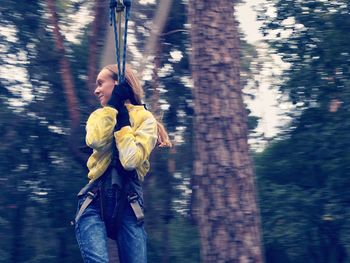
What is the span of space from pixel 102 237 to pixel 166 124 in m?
12.4

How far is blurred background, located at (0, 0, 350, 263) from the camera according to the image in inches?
587

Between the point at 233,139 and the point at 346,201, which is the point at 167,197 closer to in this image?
the point at 346,201

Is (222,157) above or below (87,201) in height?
below

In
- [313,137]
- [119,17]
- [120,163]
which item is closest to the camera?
[120,163]

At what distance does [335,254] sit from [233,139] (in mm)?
11265

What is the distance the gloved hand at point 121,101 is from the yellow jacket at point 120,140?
45 millimetres

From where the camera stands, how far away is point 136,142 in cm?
443

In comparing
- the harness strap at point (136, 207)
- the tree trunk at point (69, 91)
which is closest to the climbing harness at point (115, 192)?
the harness strap at point (136, 207)

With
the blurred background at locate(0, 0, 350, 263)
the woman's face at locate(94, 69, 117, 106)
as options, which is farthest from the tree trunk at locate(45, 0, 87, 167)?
the woman's face at locate(94, 69, 117, 106)

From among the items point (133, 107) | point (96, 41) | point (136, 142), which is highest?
point (133, 107)

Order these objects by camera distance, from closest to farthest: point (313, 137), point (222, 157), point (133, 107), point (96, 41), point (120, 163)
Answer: point (120, 163) → point (133, 107) → point (222, 157) → point (96, 41) → point (313, 137)

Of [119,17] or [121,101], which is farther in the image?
[119,17]

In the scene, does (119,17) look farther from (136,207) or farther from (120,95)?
(136,207)

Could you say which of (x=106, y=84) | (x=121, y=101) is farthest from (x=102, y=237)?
(x=106, y=84)
